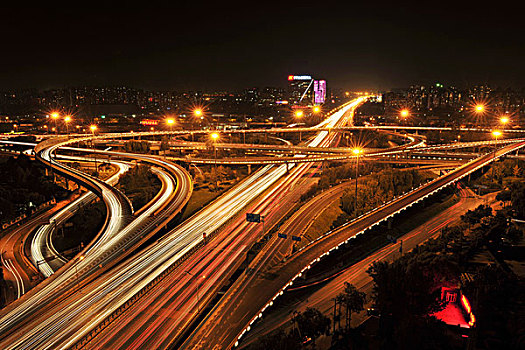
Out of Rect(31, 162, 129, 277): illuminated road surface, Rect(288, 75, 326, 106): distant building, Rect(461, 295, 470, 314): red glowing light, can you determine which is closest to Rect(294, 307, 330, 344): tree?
Rect(461, 295, 470, 314): red glowing light

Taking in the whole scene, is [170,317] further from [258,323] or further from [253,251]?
[253,251]

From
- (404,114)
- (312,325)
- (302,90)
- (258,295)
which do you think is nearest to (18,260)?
(258,295)

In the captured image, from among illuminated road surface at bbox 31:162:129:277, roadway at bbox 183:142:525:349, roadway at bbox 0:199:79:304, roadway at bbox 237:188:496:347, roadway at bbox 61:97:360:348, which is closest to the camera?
roadway at bbox 61:97:360:348

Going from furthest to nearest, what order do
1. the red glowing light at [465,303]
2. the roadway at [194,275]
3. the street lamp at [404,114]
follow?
the street lamp at [404,114]
the red glowing light at [465,303]
the roadway at [194,275]

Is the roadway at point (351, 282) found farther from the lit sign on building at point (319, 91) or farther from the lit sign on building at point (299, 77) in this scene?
the lit sign on building at point (319, 91)

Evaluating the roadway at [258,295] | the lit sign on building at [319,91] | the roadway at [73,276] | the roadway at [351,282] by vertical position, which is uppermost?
the lit sign on building at [319,91]

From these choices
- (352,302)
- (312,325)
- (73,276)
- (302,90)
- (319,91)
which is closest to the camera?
(312,325)

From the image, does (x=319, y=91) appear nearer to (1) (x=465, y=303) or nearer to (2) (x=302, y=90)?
(2) (x=302, y=90)

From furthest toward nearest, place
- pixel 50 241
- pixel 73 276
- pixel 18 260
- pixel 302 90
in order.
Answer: pixel 302 90
pixel 50 241
pixel 18 260
pixel 73 276

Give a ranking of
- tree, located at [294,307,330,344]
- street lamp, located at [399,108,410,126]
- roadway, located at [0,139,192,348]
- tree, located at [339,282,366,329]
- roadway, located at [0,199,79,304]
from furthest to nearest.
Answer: street lamp, located at [399,108,410,126] → roadway, located at [0,199,79,304] → tree, located at [339,282,366,329] → tree, located at [294,307,330,344] → roadway, located at [0,139,192,348]

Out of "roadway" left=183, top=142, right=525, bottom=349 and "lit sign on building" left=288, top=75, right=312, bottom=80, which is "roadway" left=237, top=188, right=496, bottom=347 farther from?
"lit sign on building" left=288, top=75, right=312, bottom=80

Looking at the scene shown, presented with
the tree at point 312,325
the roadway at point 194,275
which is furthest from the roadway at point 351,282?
the roadway at point 194,275

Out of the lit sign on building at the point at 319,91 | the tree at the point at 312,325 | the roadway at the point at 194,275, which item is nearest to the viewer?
the roadway at the point at 194,275
